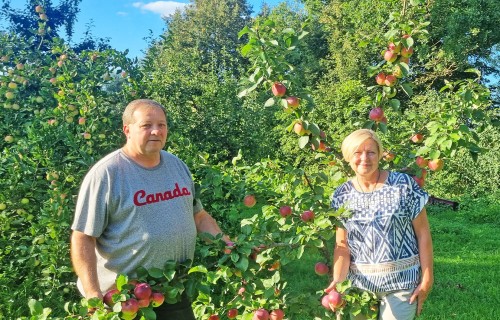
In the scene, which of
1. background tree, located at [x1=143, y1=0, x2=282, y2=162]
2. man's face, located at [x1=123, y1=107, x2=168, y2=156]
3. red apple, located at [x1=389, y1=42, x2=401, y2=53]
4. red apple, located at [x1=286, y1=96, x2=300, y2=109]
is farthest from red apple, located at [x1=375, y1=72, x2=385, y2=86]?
background tree, located at [x1=143, y1=0, x2=282, y2=162]

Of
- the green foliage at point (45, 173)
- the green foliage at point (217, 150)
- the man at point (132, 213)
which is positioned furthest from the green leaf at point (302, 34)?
the green foliage at point (45, 173)

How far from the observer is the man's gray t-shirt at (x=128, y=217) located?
1777 mm

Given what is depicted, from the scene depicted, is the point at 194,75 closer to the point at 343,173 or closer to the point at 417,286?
the point at 343,173

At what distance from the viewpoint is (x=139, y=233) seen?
1834mm

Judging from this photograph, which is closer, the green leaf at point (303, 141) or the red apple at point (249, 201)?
the green leaf at point (303, 141)

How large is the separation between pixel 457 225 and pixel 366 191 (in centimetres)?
678

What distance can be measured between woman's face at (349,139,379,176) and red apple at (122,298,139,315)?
3.29 feet

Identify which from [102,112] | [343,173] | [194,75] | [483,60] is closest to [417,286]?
[343,173]

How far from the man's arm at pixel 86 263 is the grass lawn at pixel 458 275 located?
0.76 m

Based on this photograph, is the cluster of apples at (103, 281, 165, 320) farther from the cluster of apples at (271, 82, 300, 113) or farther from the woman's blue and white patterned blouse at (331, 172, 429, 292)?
the cluster of apples at (271, 82, 300, 113)

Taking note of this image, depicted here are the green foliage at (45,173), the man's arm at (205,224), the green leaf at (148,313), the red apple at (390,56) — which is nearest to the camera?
the green leaf at (148,313)

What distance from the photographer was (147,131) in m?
1.88

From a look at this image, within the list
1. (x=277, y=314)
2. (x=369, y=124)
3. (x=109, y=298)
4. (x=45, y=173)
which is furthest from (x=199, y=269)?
(x=45, y=173)

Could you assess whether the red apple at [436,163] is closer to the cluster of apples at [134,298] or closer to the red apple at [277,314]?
the red apple at [277,314]
